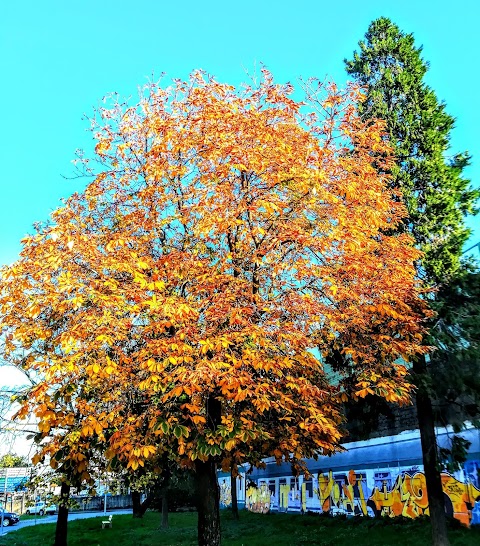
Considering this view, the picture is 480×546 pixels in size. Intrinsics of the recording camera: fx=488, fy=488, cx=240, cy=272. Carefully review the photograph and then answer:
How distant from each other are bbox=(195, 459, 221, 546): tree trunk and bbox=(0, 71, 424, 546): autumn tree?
36 millimetres

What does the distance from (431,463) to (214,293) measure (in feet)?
24.6

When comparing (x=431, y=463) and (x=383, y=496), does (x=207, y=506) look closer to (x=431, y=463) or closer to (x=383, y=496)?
(x=431, y=463)

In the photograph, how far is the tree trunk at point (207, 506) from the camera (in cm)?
1060

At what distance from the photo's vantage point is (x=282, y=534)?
22.5 meters

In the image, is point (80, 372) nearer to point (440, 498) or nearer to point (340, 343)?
point (340, 343)

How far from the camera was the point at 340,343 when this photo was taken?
1105cm

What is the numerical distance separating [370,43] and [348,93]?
21.6 ft

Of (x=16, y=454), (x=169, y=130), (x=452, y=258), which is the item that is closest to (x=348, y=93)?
(x=169, y=130)

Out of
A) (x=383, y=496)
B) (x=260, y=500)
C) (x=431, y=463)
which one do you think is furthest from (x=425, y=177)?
(x=260, y=500)

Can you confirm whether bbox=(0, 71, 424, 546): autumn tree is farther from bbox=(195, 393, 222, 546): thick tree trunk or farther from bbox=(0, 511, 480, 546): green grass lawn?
bbox=(0, 511, 480, 546): green grass lawn

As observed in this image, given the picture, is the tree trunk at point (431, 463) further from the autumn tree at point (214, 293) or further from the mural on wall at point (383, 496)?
the mural on wall at point (383, 496)

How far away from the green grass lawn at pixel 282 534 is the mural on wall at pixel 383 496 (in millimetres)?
691

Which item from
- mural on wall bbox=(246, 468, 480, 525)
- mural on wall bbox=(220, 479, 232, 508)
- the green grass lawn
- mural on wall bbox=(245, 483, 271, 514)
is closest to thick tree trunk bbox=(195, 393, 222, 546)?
the green grass lawn

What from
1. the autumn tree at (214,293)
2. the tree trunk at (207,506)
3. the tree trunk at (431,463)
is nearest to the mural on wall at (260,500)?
the tree trunk at (431,463)
